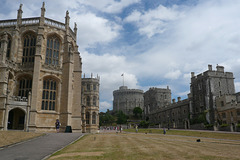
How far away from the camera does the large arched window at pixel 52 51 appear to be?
37.5m

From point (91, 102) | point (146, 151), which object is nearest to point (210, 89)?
point (91, 102)

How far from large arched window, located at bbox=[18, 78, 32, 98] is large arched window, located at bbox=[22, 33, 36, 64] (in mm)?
3381

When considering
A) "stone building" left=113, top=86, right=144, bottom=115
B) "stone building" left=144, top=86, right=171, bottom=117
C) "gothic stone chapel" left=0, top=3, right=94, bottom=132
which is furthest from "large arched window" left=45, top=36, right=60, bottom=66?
"stone building" left=113, top=86, right=144, bottom=115

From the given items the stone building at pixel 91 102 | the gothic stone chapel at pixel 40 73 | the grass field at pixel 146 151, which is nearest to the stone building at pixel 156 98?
the stone building at pixel 91 102

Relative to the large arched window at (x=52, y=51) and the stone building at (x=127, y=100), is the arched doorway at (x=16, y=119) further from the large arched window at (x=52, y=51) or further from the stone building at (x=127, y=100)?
the stone building at (x=127, y=100)

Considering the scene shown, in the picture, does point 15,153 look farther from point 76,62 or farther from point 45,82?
point 76,62

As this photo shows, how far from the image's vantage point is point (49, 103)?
3503 cm

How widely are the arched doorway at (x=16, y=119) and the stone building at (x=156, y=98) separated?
233ft

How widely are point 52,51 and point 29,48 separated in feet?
12.7

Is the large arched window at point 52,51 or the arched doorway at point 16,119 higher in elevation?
the large arched window at point 52,51

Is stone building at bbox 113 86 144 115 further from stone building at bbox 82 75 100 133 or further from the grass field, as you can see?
the grass field

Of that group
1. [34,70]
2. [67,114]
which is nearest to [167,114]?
[67,114]

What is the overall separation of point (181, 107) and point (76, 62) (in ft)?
131

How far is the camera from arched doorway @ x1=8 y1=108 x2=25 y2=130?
33.1 meters
